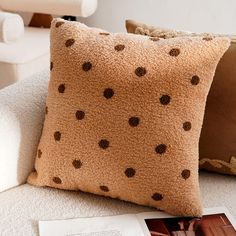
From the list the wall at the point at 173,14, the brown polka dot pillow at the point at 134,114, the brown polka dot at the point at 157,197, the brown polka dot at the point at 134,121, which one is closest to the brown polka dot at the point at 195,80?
the brown polka dot pillow at the point at 134,114

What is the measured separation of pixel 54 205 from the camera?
0.91 m

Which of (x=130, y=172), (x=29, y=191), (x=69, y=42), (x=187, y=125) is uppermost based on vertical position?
(x=69, y=42)

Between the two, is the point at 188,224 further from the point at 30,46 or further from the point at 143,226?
the point at 30,46

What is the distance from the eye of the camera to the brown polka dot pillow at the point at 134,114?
85 cm

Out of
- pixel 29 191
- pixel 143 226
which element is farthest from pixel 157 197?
pixel 29 191

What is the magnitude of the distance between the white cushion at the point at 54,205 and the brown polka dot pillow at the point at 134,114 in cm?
3

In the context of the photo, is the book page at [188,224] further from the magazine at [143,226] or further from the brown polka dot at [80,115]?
the brown polka dot at [80,115]

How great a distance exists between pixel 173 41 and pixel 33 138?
0.37 metres

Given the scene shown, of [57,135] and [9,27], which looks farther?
[9,27]

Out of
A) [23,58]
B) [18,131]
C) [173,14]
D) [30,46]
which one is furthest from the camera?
[173,14]

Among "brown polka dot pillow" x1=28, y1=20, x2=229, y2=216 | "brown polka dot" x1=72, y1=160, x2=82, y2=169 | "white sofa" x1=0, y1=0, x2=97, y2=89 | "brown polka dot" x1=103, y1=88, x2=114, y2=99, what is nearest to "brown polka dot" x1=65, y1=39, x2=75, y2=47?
"brown polka dot pillow" x1=28, y1=20, x2=229, y2=216

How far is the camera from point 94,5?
1.79 meters

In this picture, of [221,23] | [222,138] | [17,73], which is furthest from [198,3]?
[222,138]

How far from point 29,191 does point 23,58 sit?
723mm
